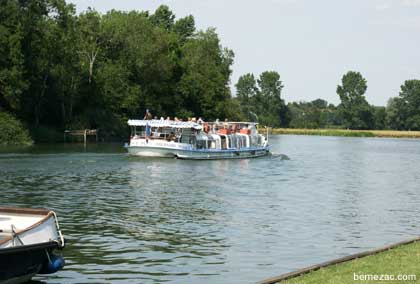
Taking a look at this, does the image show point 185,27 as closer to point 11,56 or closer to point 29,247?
point 11,56

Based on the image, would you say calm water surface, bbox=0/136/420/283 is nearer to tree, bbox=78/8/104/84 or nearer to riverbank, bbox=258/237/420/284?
riverbank, bbox=258/237/420/284

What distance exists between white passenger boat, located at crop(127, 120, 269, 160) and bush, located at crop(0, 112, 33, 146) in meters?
20.6

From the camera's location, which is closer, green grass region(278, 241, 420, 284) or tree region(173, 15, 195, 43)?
green grass region(278, 241, 420, 284)

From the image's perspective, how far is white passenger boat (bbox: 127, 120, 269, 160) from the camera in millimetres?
66062

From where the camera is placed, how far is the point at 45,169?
5069cm

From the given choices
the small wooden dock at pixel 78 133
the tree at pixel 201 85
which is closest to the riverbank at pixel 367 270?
the small wooden dock at pixel 78 133

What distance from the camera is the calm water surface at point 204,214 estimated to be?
20.7m

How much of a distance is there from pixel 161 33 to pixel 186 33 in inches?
1775

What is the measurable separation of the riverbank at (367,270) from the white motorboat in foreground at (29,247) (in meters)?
5.66

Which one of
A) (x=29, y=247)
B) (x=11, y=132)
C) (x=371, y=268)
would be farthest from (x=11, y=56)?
(x=371, y=268)

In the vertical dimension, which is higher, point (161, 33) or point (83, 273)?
point (161, 33)

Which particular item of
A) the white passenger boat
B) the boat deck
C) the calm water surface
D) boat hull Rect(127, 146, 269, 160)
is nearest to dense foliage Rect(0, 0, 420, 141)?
the white passenger boat

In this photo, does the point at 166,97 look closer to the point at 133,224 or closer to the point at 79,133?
the point at 79,133

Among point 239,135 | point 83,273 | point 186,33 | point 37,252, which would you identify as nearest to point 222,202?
point 83,273
